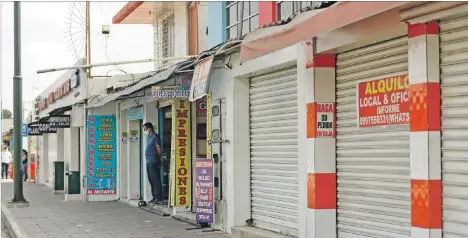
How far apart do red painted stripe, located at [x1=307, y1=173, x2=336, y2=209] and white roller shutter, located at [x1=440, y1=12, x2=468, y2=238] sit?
2.27 meters

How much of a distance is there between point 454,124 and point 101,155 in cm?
1385

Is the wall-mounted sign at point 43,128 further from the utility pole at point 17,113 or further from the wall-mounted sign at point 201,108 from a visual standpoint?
the wall-mounted sign at point 201,108

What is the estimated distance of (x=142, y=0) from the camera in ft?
61.2

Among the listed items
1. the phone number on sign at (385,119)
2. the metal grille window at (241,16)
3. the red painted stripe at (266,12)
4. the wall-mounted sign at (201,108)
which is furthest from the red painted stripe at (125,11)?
the phone number on sign at (385,119)

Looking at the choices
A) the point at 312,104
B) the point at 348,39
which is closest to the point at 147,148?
the point at 312,104

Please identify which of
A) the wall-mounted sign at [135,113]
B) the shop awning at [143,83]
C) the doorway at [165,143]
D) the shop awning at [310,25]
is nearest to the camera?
the shop awning at [310,25]

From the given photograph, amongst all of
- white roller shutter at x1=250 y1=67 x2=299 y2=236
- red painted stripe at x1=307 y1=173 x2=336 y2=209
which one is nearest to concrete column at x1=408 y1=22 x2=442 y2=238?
red painted stripe at x1=307 y1=173 x2=336 y2=209

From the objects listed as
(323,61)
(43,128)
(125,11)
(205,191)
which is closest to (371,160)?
(323,61)

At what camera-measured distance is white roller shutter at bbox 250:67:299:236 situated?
31.5 feet

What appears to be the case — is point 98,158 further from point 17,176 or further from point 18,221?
point 18,221

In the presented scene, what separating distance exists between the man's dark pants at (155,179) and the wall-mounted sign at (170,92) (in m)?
3.21

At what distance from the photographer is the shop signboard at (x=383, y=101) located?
6.99 metres

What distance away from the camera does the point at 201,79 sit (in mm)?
10508

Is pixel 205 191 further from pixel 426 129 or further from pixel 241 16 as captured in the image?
pixel 426 129
